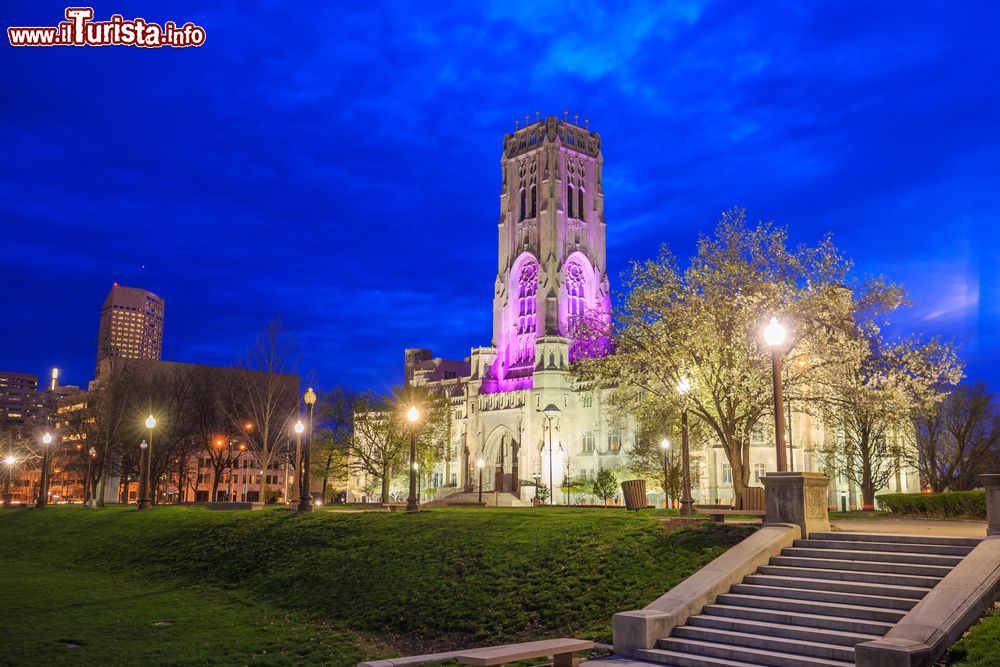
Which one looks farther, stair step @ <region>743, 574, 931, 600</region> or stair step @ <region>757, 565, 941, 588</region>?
stair step @ <region>757, 565, 941, 588</region>

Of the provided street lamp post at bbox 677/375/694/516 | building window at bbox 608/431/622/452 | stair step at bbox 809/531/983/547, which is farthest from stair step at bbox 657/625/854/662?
building window at bbox 608/431/622/452

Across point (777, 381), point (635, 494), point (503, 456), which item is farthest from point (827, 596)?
point (503, 456)

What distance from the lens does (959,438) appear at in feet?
196

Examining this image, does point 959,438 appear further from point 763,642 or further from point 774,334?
point 763,642

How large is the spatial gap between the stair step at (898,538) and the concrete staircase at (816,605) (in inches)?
0.8

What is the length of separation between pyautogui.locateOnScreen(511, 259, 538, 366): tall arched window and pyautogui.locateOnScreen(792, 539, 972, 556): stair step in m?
88.6

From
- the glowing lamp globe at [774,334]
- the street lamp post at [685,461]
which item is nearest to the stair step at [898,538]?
the glowing lamp globe at [774,334]

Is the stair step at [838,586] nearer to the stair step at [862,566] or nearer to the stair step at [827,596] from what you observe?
the stair step at [827,596]

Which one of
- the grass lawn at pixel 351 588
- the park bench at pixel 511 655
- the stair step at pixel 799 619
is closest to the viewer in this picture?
the park bench at pixel 511 655

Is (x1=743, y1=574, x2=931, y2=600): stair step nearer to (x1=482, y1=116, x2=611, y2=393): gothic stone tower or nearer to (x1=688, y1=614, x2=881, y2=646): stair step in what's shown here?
(x1=688, y1=614, x2=881, y2=646): stair step

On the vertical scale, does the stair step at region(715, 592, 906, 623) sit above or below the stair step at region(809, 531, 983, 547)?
below

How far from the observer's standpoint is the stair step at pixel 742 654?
12.7 m

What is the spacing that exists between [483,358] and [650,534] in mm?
89675

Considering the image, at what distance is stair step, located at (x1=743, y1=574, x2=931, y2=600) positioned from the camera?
14301 millimetres
